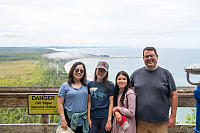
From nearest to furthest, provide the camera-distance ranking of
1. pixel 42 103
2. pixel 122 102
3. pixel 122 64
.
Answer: pixel 122 102
pixel 42 103
pixel 122 64

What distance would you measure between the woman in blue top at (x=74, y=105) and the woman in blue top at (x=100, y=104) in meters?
0.08

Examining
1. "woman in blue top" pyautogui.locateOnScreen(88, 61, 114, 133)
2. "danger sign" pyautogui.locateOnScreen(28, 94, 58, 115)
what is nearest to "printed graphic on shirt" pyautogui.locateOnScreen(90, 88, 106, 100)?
"woman in blue top" pyautogui.locateOnScreen(88, 61, 114, 133)

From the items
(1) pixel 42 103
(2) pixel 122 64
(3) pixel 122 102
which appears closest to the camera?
(3) pixel 122 102

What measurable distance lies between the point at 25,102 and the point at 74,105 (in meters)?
0.96

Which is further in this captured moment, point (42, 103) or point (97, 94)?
point (42, 103)

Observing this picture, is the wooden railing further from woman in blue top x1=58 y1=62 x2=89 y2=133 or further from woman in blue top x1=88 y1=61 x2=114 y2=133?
woman in blue top x1=88 y1=61 x2=114 y2=133

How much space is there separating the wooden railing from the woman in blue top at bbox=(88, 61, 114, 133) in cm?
78

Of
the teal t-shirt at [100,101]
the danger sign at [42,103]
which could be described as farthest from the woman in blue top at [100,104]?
the danger sign at [42,103]

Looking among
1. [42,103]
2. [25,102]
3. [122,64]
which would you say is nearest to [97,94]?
[42,103]

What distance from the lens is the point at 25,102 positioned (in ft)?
9.82

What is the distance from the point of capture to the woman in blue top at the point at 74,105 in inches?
98.7

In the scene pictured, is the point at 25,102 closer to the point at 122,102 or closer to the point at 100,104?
the point at 100,104

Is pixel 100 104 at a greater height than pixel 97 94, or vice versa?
pixel 97 94

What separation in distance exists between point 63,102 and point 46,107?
57cm
